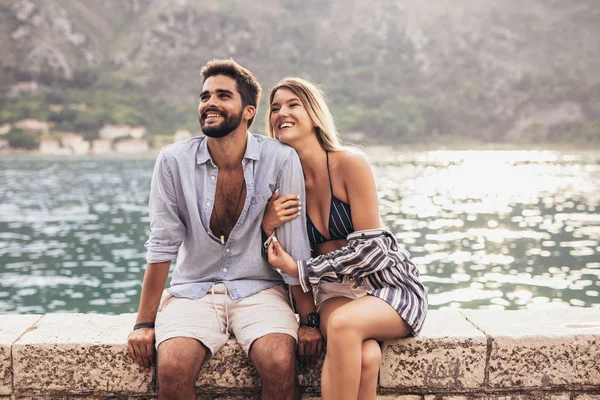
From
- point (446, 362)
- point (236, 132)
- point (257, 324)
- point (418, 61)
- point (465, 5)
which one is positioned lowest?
point (446, 362)

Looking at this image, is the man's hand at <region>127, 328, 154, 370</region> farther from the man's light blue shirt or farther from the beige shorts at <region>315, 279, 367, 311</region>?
the beige shorts at <region>315, 279, 367, 311</region>

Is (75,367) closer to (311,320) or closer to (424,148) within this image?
(311,320)

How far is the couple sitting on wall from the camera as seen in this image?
9.76 ft

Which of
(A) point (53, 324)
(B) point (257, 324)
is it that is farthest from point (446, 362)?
(A) point (53, 324)

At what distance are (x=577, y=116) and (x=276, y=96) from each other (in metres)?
124

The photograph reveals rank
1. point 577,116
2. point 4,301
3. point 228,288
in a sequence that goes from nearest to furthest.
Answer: point 228,288, point 4,301, point 577,116

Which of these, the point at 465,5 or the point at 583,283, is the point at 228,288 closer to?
the point at 583,283

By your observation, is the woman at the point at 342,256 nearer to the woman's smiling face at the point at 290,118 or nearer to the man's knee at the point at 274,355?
the woman's smiling face at the point at 290,118

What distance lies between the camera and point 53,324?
11.1 ft

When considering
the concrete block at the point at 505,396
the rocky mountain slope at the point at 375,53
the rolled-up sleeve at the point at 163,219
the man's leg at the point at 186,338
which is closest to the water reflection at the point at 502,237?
the concrete block at the point at 505,396

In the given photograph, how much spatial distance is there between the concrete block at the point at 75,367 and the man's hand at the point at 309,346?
2.68ft

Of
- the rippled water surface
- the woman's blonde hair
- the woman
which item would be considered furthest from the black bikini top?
the rippled water surface

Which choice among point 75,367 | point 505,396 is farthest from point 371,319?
point 75,367

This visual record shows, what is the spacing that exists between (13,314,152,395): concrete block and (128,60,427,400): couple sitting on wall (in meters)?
0.12
